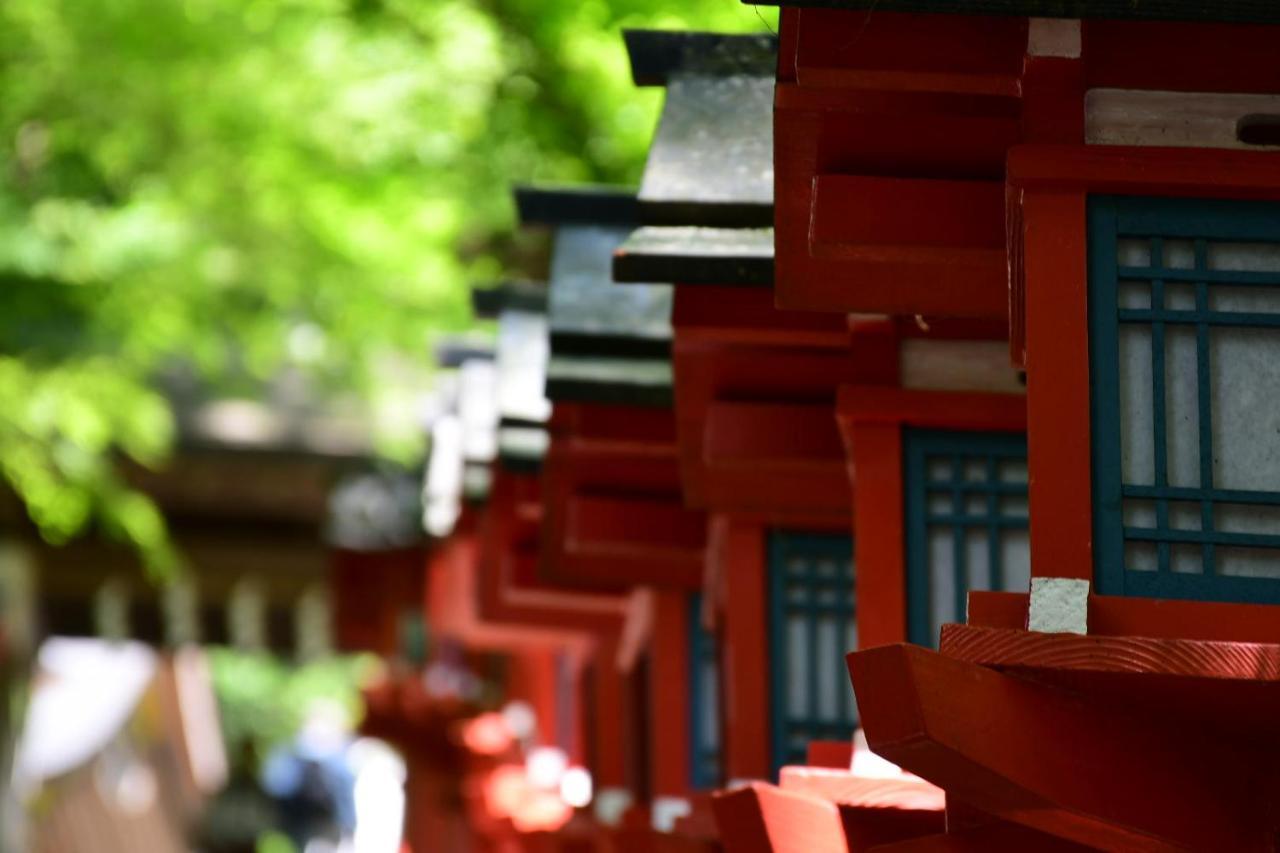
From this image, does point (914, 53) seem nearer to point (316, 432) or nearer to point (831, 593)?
point (831, 593)

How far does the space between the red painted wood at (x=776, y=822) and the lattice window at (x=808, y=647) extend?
2.64 meters

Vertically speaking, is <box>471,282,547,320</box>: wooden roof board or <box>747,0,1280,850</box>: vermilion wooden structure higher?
<box>471,282,547,320</box>: wooden roof board

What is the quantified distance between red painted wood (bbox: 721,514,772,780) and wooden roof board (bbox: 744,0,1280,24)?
12.5ft

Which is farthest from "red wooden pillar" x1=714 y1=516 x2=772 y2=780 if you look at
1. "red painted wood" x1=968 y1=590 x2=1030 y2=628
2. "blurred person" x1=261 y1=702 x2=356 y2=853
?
"blurred person" x1=261 y1=702 x2=356 y2=853

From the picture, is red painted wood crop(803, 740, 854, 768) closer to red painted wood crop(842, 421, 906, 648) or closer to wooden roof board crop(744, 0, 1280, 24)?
red painted wood crop(842, 421, 906, 648)

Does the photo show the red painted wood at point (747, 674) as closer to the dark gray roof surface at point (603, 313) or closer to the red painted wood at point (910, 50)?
the dark gray roof surface at point (603, 313)

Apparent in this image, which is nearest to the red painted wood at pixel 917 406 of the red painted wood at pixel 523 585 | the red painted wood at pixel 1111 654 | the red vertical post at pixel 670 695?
the red painted wood at pixel 1111 654

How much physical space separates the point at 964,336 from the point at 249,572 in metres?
18.9

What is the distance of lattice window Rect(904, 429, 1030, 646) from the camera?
6898 millimetres

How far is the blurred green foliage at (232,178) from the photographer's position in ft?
43.6

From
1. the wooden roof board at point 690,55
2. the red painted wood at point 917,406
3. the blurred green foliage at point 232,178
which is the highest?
the blurred green foliage at point 232,178

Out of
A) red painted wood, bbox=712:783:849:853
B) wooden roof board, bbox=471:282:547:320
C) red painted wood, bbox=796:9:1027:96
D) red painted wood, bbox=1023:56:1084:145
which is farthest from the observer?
wooden roof board, bbox=471:282:547:320

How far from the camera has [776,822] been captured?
19.6 feet

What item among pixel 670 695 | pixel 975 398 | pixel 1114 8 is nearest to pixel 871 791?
pixel 975 398
